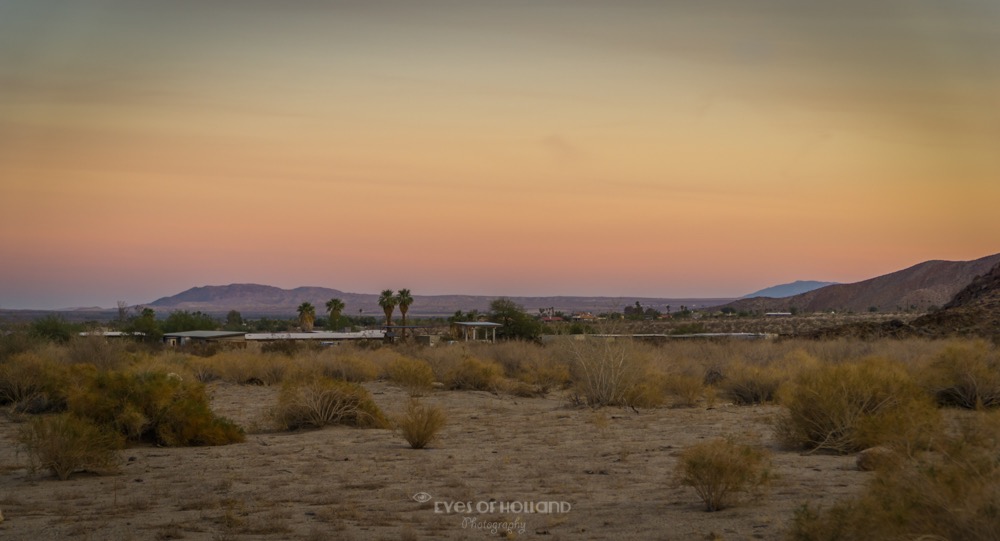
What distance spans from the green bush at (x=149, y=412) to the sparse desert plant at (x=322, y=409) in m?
2.04

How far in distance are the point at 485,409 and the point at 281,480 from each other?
1250cm

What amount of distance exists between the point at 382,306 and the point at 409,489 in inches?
3418

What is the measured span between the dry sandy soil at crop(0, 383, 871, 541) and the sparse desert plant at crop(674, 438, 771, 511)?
293mm

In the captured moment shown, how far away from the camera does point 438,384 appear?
3522 cm

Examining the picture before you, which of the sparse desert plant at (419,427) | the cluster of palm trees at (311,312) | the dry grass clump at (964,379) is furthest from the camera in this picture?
the cluster of palm trees at (311,312)

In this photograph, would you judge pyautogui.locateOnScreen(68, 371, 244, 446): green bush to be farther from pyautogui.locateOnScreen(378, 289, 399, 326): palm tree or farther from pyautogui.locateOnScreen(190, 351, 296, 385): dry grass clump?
pyautogui.locateOnScreen(378, 289, 399, 326): palm tree

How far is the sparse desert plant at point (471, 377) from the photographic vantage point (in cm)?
3388

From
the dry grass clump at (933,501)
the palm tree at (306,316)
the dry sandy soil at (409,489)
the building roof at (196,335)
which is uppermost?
the palm tree at (306,316)

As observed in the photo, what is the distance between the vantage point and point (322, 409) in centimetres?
2145

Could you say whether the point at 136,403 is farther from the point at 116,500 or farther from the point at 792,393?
the point at 792,393

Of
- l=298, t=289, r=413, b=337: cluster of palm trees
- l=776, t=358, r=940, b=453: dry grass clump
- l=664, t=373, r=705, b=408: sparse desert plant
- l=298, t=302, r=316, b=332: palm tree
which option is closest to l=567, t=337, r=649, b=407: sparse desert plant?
l=664, t=373, r=705, b=408: sparse desert plant

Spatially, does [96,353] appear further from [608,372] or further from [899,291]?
[899,291]

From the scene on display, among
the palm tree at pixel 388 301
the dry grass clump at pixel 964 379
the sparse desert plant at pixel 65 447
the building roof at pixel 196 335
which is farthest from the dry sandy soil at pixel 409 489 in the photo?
the palm tree at pixel 388 301

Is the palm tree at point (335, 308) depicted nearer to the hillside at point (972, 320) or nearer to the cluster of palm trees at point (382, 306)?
the cluster of palm trees at point (382, 306)
